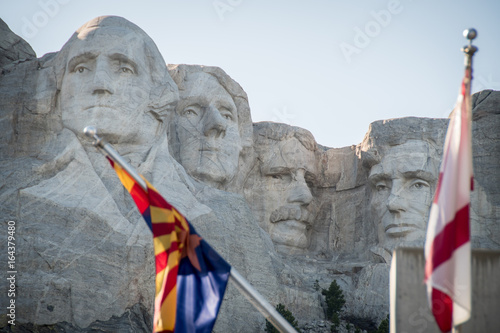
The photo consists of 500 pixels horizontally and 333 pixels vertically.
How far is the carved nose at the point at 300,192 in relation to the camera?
18359 millimetres

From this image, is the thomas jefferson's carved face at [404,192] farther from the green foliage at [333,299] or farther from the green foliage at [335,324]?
the green foliage at [335,324]

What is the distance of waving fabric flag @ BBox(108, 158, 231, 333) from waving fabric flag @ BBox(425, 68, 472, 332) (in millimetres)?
1971

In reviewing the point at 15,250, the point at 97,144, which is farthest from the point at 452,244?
the point at 15,250

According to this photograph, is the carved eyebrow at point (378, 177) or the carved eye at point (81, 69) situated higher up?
the carved eye at point (81, 69)

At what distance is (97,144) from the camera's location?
9367mm

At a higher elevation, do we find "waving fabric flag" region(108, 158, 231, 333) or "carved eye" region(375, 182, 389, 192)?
"carved eye" region(375, 182, 389, 192)

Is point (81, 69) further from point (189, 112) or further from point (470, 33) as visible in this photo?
point (470, 33)

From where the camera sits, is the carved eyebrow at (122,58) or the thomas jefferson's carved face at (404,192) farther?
the thomas jefferson's carved face at (404,192)

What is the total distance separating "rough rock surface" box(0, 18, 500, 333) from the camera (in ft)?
42.1

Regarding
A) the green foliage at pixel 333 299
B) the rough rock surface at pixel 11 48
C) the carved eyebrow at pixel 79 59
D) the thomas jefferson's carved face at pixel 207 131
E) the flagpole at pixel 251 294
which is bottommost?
the green foliage at pixel 333 299

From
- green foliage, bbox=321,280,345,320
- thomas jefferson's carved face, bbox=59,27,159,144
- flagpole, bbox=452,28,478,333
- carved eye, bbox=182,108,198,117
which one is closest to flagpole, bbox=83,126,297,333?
flagpole, bbox=452,28,478,333

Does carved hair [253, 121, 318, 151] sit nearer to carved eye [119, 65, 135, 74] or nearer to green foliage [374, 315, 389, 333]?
carved eye [119, 65, 135, 74]

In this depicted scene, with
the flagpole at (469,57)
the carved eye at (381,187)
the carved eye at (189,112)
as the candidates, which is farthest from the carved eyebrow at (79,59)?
the flagpole at (469,57)

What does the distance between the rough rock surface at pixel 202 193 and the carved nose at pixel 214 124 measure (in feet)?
0.08
